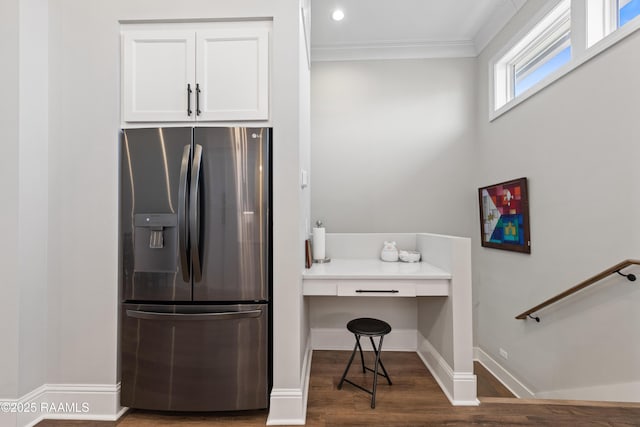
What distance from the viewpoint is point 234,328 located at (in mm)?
1735

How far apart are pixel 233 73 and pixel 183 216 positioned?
95 cm

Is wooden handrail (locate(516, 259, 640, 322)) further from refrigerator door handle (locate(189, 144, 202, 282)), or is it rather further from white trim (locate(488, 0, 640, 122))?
refrigerator door handle (locate(189, 144, 202, 282))

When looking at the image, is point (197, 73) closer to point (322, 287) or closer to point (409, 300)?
point (322, 287)

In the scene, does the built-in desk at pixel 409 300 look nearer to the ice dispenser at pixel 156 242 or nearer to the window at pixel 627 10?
the ice dispenser at pixel 156 242

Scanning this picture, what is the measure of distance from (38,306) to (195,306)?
96 cm

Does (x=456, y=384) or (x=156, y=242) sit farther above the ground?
(x=156, y=242)

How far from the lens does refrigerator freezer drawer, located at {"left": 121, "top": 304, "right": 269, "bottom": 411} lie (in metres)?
1.73

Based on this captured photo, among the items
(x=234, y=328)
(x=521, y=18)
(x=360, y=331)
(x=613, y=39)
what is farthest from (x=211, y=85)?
(x=521, y=18)

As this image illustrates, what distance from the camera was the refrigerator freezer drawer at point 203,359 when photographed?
1727mm

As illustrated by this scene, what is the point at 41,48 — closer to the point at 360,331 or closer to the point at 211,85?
the point at 211,85

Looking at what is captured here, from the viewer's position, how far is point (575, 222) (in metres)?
2.10

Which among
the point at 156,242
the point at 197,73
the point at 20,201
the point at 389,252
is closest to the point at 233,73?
the point at 197,73

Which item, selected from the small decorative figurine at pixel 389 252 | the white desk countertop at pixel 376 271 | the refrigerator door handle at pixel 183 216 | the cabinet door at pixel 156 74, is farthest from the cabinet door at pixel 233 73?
the small decorative figurine at pixel 389 252

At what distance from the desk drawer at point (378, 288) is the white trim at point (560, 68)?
6.51ft
